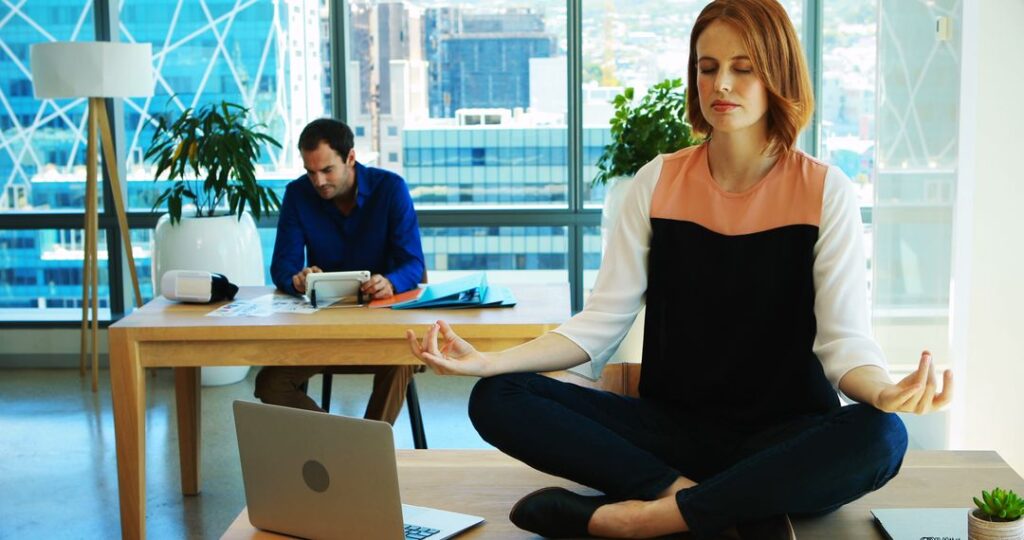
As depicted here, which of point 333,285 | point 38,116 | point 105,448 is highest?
point 38,116

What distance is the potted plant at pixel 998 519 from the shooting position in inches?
66.7

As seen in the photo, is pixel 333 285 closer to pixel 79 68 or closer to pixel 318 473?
pixel 318 473

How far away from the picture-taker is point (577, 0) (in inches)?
215

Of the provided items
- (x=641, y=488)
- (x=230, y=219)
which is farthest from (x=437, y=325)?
(x=230, y=219)

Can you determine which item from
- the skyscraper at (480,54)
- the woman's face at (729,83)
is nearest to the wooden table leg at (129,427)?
the woman's face at (729,83)

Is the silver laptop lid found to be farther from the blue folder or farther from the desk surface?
the blue folder

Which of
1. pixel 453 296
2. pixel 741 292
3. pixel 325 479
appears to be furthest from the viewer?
pixel 453 296

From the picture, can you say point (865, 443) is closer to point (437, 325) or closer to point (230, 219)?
point (437, 325)

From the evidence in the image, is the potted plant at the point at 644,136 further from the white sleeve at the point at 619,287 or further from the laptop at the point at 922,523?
the laptop at the point at 922,523

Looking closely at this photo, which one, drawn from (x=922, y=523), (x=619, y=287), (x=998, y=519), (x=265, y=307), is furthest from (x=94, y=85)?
(x=998, y=519)

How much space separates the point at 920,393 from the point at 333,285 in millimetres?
1872

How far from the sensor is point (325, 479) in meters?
1.86

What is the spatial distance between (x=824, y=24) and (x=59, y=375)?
377cm

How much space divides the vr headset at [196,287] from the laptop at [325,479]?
1.42 metres
